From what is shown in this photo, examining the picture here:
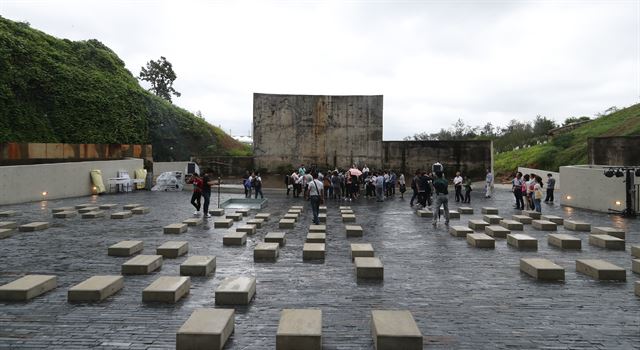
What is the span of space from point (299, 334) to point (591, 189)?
683 inches

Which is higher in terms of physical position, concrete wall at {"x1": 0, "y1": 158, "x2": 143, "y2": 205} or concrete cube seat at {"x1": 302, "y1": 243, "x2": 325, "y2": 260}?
concrete wall at {"x1": 0, "y1": 158, "x2": 143, "y2": 205}

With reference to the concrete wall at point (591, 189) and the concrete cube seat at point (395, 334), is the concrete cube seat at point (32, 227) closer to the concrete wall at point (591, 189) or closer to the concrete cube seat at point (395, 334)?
the concrete cube seat at point (395, 334)

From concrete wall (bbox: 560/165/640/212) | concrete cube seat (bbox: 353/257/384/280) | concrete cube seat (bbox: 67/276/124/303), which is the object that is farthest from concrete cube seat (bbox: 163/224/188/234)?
concrete wall (bbox: 560/165/640/212)

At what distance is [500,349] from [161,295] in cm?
411

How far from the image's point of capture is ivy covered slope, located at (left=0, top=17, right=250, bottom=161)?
28.1 meters

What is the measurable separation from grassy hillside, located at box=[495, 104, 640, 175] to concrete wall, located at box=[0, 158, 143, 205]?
36.3 meters

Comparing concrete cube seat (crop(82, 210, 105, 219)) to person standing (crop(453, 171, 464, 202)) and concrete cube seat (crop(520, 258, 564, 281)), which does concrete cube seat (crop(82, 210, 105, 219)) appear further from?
person standing (crop(453, 171, 464, 202))

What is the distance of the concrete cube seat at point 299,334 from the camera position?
4148 millimetres

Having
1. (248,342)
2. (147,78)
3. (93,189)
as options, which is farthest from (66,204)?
(147,78)

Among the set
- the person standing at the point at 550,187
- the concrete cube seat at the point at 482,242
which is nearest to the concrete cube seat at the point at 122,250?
the concrete cube seat at the point at 482,242

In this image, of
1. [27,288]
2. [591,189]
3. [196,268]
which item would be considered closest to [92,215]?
[196,268]

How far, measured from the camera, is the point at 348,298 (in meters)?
5.87

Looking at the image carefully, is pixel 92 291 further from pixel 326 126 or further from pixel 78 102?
pixel 78 102

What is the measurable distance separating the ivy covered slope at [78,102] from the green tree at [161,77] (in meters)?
12.2
